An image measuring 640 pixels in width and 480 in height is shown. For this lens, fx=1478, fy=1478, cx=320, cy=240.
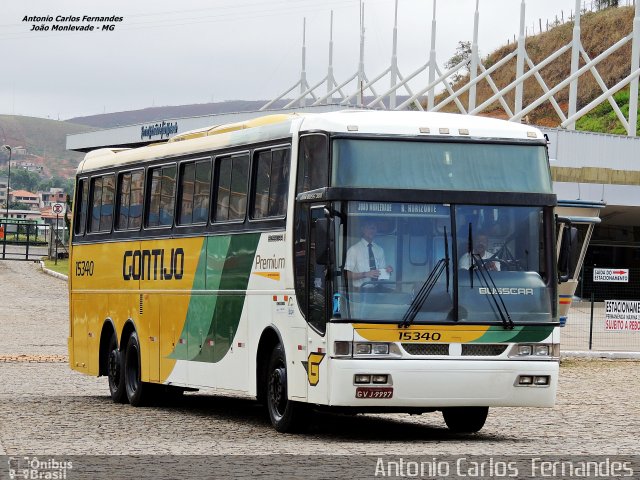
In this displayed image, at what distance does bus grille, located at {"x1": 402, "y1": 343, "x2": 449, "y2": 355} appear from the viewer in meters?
13.8

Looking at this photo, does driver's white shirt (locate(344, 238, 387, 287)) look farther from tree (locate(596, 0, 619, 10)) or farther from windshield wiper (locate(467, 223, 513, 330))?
tree (locate(596, 0, 619, 10))

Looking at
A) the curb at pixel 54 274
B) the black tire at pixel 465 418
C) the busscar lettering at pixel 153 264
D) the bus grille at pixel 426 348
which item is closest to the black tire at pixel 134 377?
the busscar lettering at pixel 153 264

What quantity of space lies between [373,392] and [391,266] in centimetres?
119

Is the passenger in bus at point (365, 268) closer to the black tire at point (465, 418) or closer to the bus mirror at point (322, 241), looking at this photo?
the bus mirror at point (322, 241)

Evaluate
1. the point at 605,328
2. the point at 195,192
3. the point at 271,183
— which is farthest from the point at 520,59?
the point at 271,183

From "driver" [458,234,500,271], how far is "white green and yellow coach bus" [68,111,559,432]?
1 centimetres

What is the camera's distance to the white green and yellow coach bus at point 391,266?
Result: 13.8 m

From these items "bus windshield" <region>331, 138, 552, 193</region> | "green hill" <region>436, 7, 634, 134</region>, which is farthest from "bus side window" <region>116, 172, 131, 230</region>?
"green hill" <region>436, 7, 634, 134</region>

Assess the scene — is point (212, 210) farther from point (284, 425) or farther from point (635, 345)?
point (635, 345)

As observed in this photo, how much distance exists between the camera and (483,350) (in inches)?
551

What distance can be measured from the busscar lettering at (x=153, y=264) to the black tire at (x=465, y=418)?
4.10m

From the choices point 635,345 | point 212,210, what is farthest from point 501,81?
point 212,210

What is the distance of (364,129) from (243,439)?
3.21m

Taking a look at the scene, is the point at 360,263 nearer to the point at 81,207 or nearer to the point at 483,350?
the point at 483,350
